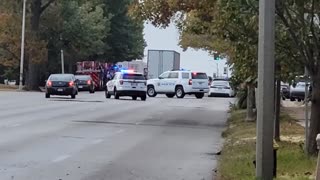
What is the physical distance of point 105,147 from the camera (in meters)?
17.1

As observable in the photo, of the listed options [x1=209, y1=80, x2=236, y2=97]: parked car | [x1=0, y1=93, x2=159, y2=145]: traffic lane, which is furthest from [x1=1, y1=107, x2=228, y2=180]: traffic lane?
[x1=209, y1=80, x2=236, y2=97]: parked car

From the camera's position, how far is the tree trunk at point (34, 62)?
214ft

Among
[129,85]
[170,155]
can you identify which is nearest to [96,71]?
[129,85]

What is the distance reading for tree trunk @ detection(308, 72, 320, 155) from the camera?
14.1m

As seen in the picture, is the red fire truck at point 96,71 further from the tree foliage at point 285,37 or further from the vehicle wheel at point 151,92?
the tree foliage at point 285,37

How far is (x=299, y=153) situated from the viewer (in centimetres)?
1455

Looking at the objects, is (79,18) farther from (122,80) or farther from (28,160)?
(28,160)

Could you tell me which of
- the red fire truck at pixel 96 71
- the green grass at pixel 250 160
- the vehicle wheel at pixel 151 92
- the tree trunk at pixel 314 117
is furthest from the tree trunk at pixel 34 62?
the tree trunk at pixel 314 117

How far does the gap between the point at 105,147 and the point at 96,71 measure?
54327 millimetres

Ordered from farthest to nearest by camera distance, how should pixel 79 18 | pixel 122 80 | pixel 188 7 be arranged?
pixel 79 18 → pixel 122 80 → pixel 188 7

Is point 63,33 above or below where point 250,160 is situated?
above

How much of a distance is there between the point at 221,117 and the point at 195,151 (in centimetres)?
1429

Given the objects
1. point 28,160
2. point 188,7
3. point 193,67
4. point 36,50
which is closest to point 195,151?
point 28,160

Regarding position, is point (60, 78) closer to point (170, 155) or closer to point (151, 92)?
point (151, 92)
